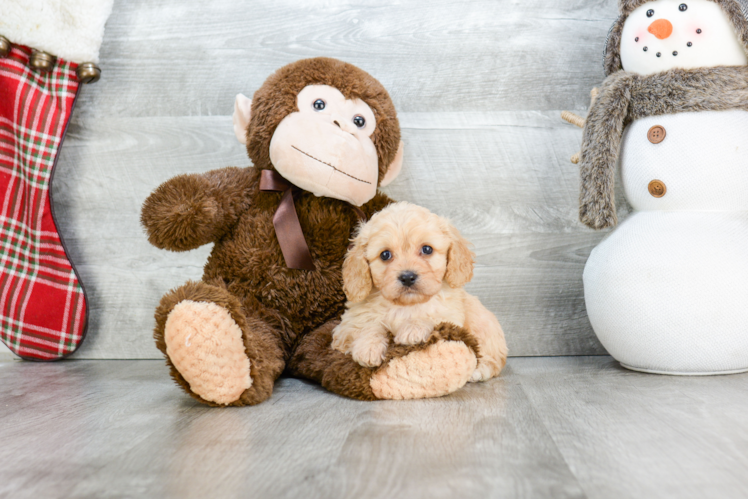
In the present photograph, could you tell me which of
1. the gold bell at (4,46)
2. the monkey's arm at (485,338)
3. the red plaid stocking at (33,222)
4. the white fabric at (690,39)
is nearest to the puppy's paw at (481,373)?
the monkey's arm at (485,338)

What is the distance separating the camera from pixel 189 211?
947mm

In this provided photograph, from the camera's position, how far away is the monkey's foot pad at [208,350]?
78cm

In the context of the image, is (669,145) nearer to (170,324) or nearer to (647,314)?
(647,314)

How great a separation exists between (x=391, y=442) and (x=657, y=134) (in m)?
0.69

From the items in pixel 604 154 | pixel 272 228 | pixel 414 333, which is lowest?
pixel 414 333

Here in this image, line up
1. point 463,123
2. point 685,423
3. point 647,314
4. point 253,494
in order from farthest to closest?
point 463,123, point 647,314, point 685,423, point 253,494

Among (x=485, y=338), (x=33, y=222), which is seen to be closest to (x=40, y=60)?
(x=33, y=222)

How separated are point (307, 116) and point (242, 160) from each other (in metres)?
0.32

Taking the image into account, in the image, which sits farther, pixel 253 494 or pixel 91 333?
pixel 91 333

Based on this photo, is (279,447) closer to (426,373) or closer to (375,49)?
(426,373)

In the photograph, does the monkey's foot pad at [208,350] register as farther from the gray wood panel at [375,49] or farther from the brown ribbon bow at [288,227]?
the gray wood panel at [375,49]

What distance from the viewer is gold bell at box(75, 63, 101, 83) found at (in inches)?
45.6

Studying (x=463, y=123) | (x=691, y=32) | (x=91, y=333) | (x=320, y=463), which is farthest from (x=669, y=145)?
(x=91, y=333)

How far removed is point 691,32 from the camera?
97 centimetres
